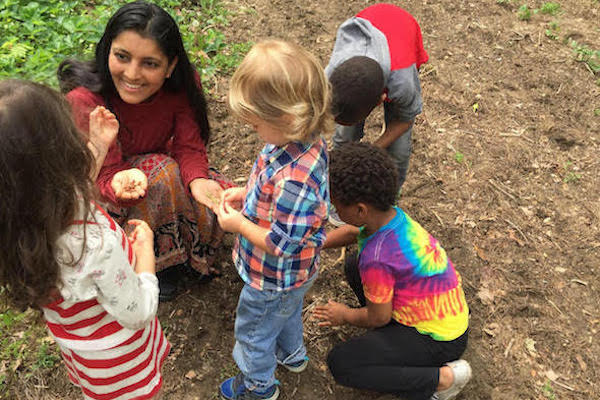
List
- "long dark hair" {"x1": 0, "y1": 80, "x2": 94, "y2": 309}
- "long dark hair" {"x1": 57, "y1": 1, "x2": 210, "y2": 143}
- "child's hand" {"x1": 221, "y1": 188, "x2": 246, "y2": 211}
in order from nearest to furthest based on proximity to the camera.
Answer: "long dark hair" {"x1": 0, "y1": 80, "x2": 94, "y2": 309} < "child's hand" {"x1": 221, "y1": 188, "x2": 246, "y2": 211} < "long dark hair" {"x1": 57, "y1": 1, "x2": 210, "y2": 143}

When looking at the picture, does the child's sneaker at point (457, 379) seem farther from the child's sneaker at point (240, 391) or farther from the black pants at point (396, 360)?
the child's sneaker at point (240, 391)

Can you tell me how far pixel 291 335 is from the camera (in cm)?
218

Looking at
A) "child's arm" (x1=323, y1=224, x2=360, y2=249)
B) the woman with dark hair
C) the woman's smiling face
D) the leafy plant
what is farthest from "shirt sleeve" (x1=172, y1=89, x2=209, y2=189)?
the leafy plant

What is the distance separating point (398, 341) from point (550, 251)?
136cm

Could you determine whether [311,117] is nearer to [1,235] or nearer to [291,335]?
[1,235]

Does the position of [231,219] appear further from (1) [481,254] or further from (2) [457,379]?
(1) [481,254]

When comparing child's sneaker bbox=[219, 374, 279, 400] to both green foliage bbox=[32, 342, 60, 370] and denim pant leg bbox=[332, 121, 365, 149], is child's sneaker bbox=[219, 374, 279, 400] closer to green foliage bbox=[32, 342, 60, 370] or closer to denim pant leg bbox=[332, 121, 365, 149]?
green foliage bbox=[32, 342, 60, 370]

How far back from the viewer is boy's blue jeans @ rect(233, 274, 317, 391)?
1792 mm

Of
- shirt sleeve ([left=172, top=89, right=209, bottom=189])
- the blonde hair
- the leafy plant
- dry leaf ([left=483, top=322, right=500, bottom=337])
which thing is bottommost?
dry leaf ([left=483, top=322, right=500, bottom=337])

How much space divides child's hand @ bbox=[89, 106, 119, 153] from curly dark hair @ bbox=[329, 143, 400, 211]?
0.88 meters

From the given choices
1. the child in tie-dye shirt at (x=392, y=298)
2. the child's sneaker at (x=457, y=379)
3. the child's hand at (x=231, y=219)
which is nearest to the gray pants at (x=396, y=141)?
the child in tie-dye shirt at (x=392, y=298)

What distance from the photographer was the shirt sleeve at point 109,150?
2.08 metres

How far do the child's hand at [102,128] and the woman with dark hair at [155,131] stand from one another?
0.38ft

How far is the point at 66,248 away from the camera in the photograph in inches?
49.5
